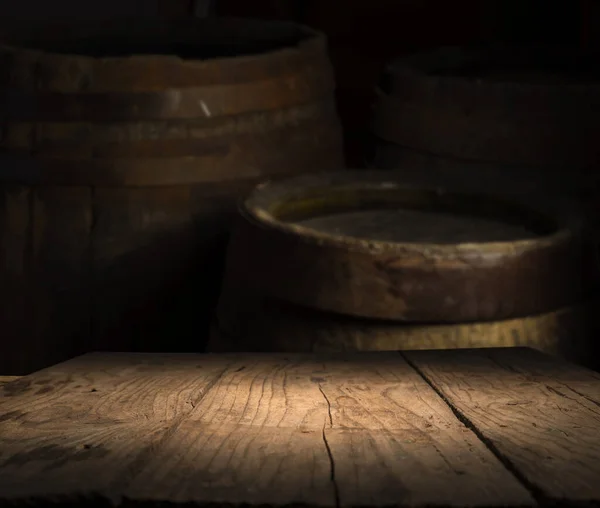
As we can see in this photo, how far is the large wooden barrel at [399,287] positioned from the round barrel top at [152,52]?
273 millimetres

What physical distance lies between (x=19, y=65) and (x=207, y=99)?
33 centimetres

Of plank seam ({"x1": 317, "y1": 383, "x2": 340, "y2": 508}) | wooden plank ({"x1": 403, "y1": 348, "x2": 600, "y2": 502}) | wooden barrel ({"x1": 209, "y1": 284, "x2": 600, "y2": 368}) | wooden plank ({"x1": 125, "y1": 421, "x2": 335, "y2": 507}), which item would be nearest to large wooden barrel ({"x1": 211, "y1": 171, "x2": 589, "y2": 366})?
wooden barrel ({"x1": 209, "y1": 284, "x2": 600, "y2": 368})

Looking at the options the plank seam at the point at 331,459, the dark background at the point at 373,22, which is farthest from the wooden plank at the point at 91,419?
the dark background at the point at 373,22

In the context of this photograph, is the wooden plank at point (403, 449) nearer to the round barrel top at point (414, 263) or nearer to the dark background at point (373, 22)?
the round barrel top at point (414, 263)

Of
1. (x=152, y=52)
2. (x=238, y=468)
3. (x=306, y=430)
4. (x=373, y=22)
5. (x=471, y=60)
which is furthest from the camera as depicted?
(x=373, y=22)

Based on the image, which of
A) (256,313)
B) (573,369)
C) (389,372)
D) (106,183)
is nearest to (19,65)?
(106,183)

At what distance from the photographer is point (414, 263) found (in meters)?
1.65

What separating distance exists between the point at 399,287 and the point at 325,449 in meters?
0.62

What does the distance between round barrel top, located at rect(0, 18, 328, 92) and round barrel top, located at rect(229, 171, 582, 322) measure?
25 cm

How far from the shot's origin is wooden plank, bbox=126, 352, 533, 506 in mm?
937

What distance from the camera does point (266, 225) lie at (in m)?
1.76

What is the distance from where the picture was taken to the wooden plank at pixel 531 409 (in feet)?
3.25

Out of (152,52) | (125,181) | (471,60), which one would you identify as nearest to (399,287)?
(125,181)

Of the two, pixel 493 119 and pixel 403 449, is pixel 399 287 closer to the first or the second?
pixel 403 449
